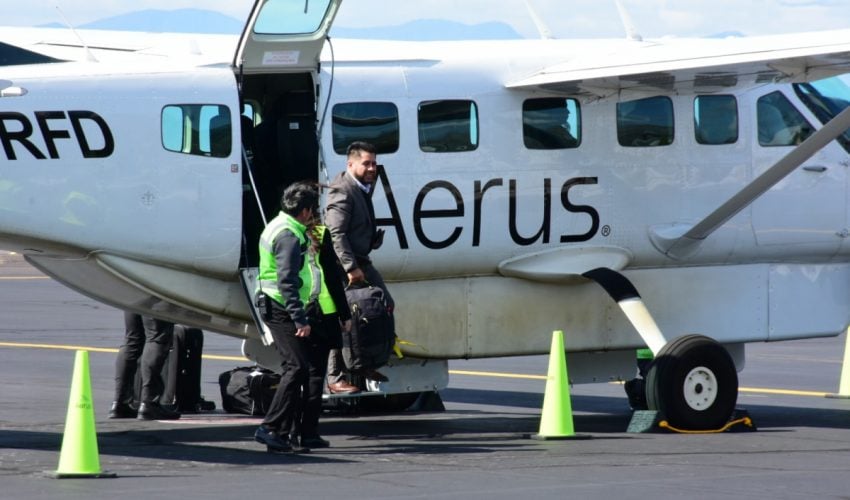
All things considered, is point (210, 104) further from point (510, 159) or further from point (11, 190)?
point (510, 159)

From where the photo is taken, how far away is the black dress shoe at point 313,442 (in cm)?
1226

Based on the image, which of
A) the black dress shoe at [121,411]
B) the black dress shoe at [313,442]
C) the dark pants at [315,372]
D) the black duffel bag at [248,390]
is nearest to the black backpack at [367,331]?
the dark pants at [315,372]

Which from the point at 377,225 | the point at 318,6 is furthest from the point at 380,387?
the point at 318,6

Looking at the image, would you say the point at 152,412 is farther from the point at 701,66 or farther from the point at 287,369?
the point at 701,66

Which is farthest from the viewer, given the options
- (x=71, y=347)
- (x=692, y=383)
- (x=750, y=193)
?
(x=71, y=347)

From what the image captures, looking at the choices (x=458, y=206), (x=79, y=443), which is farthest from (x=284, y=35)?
(x=79, y=443)

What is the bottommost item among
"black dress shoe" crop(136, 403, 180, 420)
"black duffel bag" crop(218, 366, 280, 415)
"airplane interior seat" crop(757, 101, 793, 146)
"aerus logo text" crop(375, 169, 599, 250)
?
"black dress shoe" crop(136, 403, 180, 420)

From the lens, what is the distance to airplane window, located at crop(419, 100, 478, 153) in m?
13.4

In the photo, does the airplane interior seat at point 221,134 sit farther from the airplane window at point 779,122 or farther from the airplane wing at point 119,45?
the airplane window at point 779,122

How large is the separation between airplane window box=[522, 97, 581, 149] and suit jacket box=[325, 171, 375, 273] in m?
1.82

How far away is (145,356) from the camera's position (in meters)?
14.4

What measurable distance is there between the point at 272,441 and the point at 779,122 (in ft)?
18.1

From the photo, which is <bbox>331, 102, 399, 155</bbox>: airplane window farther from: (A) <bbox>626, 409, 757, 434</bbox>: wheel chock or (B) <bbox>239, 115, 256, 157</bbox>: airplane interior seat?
(A) <bbox>626, 409, 757, 434</bbox>: wheel chock

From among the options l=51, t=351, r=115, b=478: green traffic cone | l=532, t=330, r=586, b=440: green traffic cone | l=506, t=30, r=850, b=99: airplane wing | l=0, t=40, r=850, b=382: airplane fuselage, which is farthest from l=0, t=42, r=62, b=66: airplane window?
l=532, t=330, r=586, b=440: green traffic cone
